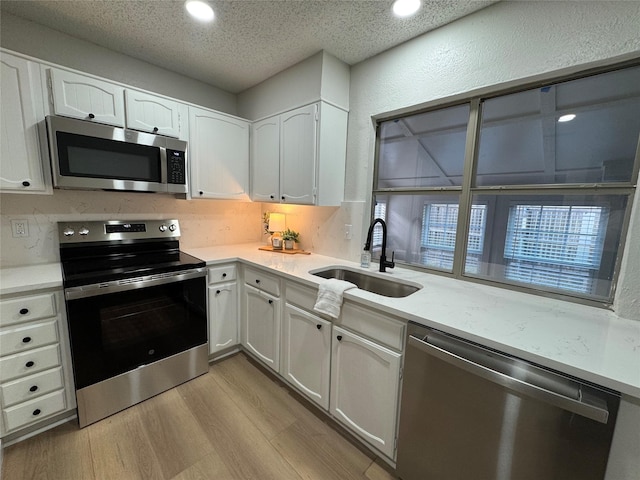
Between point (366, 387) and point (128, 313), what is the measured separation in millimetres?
1515

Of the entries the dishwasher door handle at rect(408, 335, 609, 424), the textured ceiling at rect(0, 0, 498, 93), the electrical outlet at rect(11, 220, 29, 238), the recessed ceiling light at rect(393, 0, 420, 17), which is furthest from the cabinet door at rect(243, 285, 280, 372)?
the recessed ceiling light at rect(393, 0, 420, 17)

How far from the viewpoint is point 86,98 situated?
1.73 m

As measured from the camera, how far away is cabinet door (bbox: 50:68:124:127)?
5.37 ft

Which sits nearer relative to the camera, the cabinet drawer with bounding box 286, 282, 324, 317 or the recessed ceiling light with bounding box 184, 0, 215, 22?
the recessed ceiling light with bounding box 184, 0, 215, 22

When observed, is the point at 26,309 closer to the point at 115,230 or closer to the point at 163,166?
the point at 115,230

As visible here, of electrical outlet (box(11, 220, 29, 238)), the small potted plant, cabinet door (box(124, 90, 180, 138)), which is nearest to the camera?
electrical outlet (box(11, 220, 29, 238))

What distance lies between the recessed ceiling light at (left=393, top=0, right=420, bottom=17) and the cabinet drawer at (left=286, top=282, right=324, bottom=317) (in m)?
1.67

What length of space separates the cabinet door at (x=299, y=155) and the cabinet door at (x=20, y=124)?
4.96 ft

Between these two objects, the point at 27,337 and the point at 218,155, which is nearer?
the point at 27,337

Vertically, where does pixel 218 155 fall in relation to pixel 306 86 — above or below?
below

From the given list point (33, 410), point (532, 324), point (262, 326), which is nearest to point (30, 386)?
point (33, 410)

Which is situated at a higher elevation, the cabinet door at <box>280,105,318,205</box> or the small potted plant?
the cabinet door at <box>280,105,318,205</box>

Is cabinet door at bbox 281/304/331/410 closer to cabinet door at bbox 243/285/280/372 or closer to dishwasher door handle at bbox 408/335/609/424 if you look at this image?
cabinet door at bbox 243/285/280/372

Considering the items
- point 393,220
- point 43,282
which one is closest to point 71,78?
point 43,282
